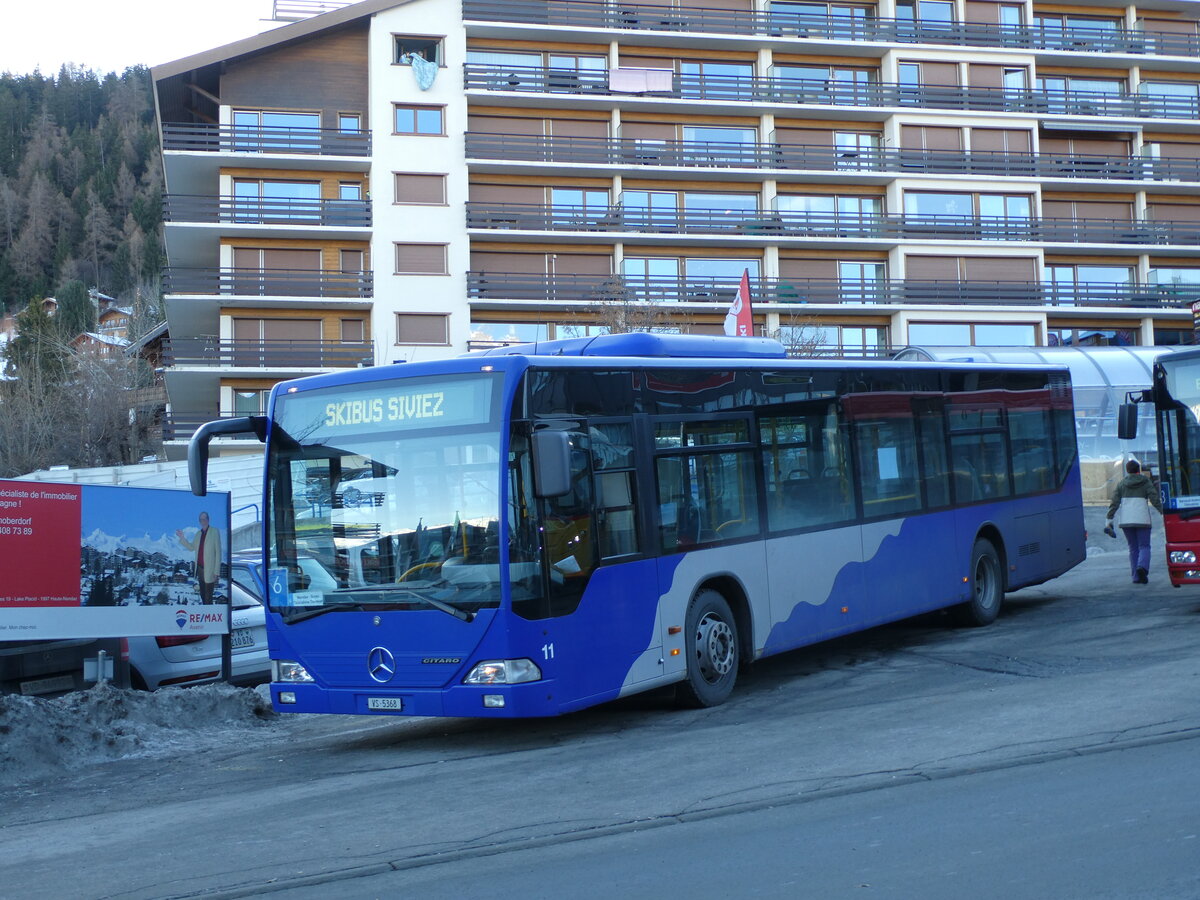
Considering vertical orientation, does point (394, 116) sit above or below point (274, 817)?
above

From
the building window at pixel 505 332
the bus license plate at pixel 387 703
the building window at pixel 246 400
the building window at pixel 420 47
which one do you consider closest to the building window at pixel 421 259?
the building window at pixel 505 332

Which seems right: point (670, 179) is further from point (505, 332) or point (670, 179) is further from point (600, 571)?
point (600, 571)

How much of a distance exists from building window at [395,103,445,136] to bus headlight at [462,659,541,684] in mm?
42215

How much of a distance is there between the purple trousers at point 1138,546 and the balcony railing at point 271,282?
3480cm

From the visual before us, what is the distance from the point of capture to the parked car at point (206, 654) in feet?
41.6

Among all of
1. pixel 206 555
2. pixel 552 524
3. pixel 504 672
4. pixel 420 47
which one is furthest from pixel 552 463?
pixel 420 47

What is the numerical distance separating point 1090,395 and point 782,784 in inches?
1182

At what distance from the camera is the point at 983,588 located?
51.0 ft

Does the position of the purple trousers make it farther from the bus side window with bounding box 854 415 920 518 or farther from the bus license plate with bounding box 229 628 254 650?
the bus license plate with bounding box 229 628 254 650

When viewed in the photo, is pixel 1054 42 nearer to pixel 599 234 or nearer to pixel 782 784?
pixel 599 234

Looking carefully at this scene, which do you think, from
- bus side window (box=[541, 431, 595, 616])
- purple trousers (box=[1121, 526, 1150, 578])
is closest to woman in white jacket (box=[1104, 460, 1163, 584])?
purple trousers (box=[1121, 526, 1150, 578])

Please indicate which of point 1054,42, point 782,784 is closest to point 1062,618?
point 782,784

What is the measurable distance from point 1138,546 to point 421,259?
34.8 meters

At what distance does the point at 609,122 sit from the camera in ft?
167
